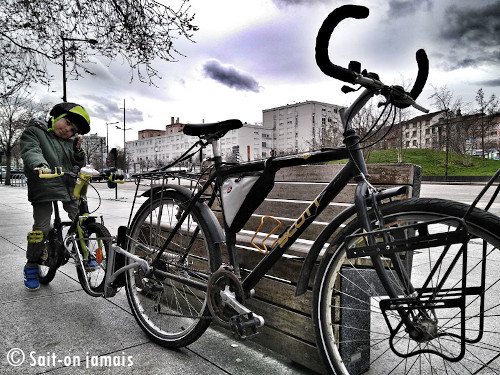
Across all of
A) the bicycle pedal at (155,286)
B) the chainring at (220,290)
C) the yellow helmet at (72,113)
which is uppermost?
the yellow helmet at (72,113)

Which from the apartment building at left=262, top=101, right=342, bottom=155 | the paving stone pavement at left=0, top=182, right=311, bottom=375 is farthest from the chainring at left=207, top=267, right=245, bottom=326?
the apartment building at left=262, top=101, right=342, bottom=155

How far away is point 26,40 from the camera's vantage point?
7.00 m

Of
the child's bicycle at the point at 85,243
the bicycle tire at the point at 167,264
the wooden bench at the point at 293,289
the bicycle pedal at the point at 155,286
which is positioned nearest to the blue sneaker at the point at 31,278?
the child's bicycle at the point at 85,243

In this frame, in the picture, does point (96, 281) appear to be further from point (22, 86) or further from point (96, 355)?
point (22, 86)

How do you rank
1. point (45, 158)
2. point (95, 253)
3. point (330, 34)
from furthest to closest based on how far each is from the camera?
point (45, 158) < point (95, 253) < point (330, 34)

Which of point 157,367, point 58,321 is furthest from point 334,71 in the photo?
point 58,321

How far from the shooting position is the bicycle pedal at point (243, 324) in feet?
6.30

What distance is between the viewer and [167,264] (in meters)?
2.58

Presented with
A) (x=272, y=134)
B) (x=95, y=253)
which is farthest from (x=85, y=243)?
(x=272, y=134)

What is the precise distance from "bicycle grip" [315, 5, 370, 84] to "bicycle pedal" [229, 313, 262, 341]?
1.28m

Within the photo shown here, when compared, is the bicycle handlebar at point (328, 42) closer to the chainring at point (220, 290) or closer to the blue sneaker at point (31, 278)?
the chainring at point (220, 290)

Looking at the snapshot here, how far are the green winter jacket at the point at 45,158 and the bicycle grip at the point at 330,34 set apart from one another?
2.58 m

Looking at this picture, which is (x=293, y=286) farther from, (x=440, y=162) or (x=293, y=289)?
(x=440, y=162)

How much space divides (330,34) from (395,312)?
44.7 inches
